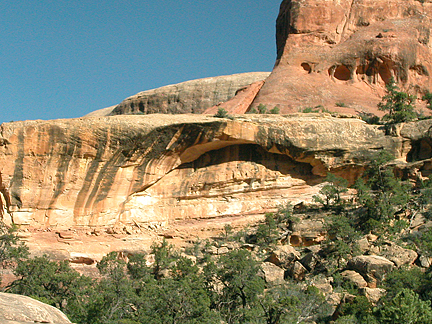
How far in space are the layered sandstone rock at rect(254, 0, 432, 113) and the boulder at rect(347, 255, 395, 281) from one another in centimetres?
1632

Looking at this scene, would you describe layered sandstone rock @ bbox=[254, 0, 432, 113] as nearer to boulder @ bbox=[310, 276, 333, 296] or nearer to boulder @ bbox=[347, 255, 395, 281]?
boulder @ bbox=[347, 255, 395, 281]

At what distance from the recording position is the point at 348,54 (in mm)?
43156

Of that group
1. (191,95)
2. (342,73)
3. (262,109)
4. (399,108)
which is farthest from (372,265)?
(191,95)

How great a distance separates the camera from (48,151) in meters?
30.3

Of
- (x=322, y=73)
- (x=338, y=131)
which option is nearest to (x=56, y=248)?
(x=338, y=131)

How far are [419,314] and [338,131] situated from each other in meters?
14.7

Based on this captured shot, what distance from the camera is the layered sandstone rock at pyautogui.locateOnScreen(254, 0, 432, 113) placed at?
41.0 metres

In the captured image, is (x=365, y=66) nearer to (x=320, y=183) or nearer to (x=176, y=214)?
(x=320, y=183)

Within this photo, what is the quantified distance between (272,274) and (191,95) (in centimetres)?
3369

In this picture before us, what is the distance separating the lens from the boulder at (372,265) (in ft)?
76.6

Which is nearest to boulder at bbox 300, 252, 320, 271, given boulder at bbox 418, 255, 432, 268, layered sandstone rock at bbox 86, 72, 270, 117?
boulder at bbox 418, 255, 432, 268

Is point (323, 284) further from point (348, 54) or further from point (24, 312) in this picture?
point (348, 54)

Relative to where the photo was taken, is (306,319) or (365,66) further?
(365,66)

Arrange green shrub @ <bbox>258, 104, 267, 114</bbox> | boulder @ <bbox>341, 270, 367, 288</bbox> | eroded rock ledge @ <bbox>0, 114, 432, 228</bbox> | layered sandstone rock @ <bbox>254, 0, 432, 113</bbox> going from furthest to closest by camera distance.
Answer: layered sandstone rock @ <bbox>254, 0, 432, 113</bbox> < green shrub @ <bbox>258, 104, 267, 114</bbox> < eroded rock ledge @ <bbox>0, 114, 432, 228</bbox> < boulder @ <bbox>341, 270, 367, 288</bbox>
